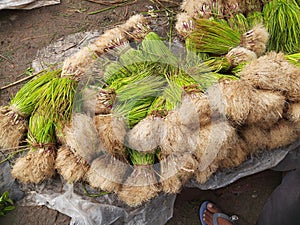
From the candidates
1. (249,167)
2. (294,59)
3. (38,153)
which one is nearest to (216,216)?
(249,167)

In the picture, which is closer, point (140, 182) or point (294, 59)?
point (140, 182)

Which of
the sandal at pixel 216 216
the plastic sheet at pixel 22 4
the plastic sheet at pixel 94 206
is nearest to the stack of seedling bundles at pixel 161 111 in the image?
the plastic sheet at pixel 94 206

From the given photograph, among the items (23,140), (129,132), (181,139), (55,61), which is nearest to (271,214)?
(181,139)

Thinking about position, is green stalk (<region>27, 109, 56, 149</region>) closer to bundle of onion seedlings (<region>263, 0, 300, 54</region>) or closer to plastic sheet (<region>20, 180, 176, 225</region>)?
plastic sheet (<region>20, 180, 176, 225</region>)

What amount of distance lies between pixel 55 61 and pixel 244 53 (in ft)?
4.84

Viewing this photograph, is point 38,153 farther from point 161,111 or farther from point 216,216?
point 216,216

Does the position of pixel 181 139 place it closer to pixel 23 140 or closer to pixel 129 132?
pixel 129 132

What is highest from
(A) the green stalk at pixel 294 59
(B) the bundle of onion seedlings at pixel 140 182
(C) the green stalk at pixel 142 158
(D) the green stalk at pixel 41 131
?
(A) the green stalk at pixel 294 59

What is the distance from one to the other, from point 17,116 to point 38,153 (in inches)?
11.6

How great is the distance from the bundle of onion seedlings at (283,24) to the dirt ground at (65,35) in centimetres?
71

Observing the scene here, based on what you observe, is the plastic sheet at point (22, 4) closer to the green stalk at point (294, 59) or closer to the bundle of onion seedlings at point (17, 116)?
the bundle of onion seedlings at point (17, 116)

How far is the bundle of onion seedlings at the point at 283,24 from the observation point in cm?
266

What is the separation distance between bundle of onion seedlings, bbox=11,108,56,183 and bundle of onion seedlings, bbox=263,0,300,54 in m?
1.59

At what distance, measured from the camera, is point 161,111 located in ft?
7.18
